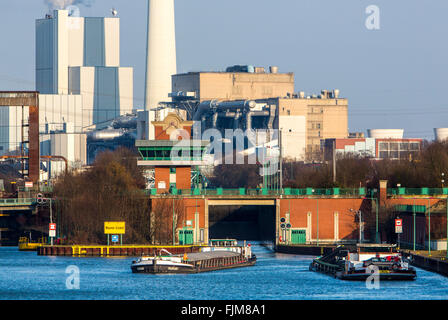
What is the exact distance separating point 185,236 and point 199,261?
28.2 metres

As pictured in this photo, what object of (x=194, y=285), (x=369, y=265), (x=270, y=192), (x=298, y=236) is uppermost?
(x=270, y=192)

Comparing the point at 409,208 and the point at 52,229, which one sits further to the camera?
the point at 409,208

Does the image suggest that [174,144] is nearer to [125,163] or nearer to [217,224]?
[217,224]

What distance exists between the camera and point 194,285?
80.4 m

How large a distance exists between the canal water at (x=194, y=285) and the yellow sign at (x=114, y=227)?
12113 millimetres

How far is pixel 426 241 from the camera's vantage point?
105m

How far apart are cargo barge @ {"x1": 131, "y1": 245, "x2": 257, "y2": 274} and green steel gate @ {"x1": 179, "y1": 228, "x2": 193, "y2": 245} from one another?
1673 cm

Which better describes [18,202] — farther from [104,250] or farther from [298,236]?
[298,236]

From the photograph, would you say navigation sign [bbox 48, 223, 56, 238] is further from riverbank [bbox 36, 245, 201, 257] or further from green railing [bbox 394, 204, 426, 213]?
green railing [bbox 394, 204, 426, 213]

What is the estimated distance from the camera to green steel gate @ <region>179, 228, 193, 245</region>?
120 metres

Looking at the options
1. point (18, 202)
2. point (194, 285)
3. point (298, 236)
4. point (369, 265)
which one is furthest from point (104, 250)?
point (369, 265)

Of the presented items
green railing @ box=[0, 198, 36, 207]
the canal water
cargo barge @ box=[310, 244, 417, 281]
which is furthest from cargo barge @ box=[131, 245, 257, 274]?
green railing @ box=[0, 198, 36, 207]

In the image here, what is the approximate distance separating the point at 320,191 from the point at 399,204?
1034 cm
